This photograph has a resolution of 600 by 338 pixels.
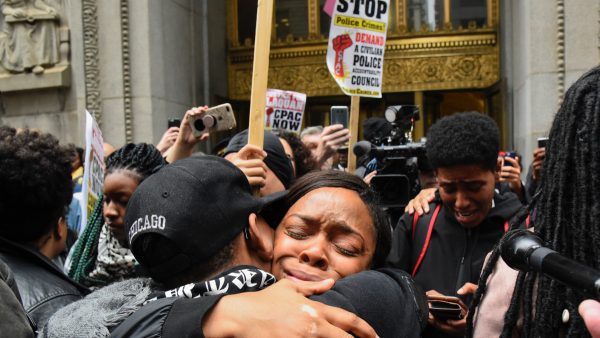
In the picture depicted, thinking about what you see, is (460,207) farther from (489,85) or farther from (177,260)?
(489,85)

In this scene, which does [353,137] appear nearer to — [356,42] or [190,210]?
[356,42]

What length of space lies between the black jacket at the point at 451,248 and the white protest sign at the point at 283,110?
10.4ft

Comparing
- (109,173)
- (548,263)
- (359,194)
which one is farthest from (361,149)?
(548,263)

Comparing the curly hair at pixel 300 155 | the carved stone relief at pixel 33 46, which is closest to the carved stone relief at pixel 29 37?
the carved stone relief at pixel 33 46

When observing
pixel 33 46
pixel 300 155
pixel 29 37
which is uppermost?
pixel 29 37

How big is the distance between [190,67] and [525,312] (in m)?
8.96

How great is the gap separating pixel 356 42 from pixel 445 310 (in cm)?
316

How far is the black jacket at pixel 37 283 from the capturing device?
2119 millimetres

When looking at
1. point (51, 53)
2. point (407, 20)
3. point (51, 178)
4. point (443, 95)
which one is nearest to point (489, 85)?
point (443, 95)

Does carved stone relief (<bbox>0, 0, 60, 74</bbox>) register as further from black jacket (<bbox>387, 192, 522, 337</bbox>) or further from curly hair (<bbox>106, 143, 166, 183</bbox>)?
black jacket (<bbox>387, 192, 522, 337</bbox>)

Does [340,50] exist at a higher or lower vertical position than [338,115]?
higher

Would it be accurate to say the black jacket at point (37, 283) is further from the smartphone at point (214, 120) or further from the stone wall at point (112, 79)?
the stone wall at point (112, 79)

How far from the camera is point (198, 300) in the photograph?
138 cm

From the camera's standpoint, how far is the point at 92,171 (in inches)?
140
